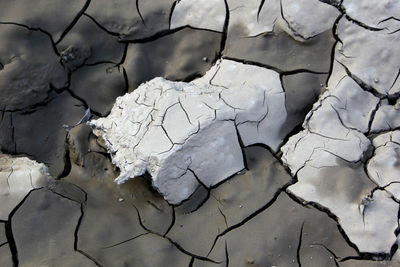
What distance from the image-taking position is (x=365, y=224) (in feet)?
7.11

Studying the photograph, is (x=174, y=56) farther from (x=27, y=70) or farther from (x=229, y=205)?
(x=229, y=205)

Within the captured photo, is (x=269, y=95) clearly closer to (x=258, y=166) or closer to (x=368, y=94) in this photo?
(x=258, y=166)

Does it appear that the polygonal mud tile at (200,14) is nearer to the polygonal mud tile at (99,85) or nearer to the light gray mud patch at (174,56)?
the light gray mud patch at (174,56)

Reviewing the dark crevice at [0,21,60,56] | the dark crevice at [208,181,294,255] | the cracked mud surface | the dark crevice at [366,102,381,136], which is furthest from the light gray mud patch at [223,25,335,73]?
the dark crevice at [0,21,60,56]

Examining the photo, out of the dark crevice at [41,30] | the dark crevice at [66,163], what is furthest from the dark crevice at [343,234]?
the dark crevice at [41,30]

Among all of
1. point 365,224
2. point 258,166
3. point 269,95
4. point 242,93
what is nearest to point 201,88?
point 242,93

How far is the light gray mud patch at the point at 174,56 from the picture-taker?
2.88 meters

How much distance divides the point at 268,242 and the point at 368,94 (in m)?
1.08

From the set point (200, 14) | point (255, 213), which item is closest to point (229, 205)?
point (255, 213)

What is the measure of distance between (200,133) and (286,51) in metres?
0.84

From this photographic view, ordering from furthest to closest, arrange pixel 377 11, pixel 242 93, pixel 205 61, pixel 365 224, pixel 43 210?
pixel 205 61 → pixel 377 11 → pixel 242 93 → pixel 43 210 → pixel 365 224

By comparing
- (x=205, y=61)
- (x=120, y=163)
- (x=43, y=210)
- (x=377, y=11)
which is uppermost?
(x=377, y=11)

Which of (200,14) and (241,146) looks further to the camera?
(200,14)

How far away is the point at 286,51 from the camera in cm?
273
